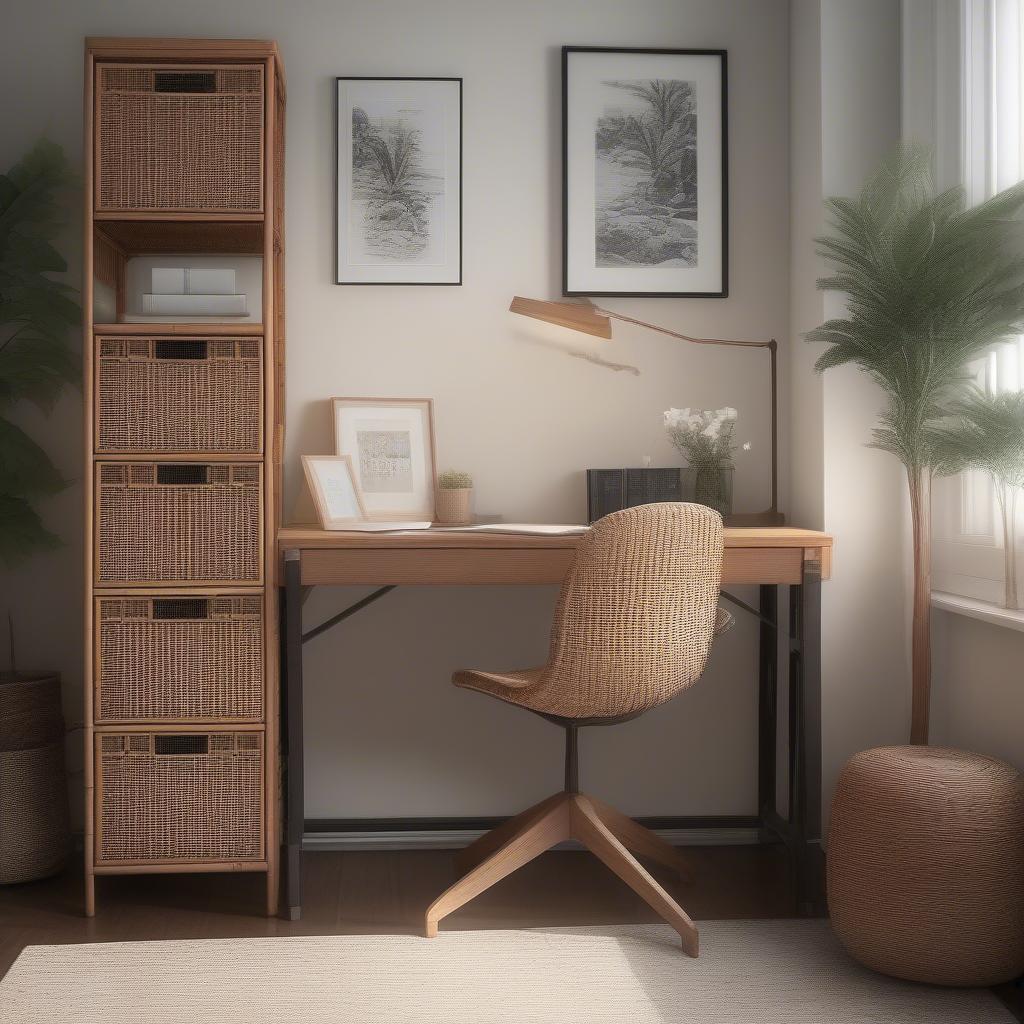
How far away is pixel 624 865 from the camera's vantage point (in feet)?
8.11

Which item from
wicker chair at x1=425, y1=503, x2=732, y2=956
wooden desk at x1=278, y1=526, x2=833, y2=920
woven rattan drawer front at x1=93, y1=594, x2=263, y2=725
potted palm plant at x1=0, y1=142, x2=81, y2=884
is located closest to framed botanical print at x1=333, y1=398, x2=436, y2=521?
wooden desk at x1=278, y1=526, x2=833, y2=920

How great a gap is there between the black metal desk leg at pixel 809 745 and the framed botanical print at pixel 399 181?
52.6 inches

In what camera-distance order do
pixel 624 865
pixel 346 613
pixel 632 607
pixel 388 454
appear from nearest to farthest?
pixel 632 607 < pixel 624 865 < pixel 346 613 < pixel 388 454

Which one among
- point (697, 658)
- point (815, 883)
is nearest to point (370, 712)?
point (697, 658)

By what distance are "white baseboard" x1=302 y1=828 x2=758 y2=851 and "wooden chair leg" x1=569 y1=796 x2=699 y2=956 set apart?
0.54 meters

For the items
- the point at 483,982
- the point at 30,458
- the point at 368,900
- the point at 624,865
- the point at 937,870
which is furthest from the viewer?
the point at 30,458

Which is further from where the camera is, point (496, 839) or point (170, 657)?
point (496, 839)

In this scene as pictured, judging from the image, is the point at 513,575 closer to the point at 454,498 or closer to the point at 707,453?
the point at 454,498

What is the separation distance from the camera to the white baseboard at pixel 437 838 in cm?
307

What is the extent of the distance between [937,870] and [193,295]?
84.3 inches

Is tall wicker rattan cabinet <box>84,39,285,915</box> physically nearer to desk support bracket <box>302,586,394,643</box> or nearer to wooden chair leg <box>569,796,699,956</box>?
desk support bracket <box>302,586,394,643</box>

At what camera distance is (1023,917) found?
2092 millimetres

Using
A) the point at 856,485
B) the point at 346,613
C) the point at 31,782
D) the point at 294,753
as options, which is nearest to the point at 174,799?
the point at 294,753

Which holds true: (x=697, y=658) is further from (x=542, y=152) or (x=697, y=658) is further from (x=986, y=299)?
(x=542, y=152)
